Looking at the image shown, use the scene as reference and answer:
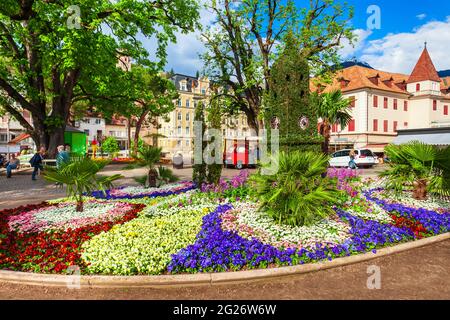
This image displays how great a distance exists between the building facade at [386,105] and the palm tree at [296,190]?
3999cm

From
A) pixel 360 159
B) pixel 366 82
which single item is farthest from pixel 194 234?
pixel 366 82

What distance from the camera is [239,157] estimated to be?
24781 mm

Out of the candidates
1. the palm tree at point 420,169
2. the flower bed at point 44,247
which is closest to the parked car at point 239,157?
the palm tree at point 420,169

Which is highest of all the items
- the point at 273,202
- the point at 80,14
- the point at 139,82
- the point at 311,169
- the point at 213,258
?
the point at 80,14

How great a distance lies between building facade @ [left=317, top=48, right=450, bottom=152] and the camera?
43281mm

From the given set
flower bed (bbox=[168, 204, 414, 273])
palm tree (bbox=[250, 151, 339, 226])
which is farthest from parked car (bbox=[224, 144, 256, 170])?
flower bed (bbox=[168, 204, 414, 273])

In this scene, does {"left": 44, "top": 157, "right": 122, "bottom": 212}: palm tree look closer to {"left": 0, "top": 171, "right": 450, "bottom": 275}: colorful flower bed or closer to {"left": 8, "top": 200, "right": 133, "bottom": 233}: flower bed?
{"left": 8, "top": 200, "right": 133, "bottom": 233}: flower bed

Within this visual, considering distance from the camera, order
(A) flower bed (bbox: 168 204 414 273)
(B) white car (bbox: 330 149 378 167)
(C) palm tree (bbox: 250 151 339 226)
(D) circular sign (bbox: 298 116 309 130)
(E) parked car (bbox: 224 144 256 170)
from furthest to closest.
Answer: (B) white car (bbox: 330 149 378 167) < (E) parked car (bbox: 224 144 256 170) < (D) circular sign (bbox: 298 116 309 130) < (C) palm tree (bbox: 250 151 339 226) < (A) flower bed (bbox: 168 204 414 273)

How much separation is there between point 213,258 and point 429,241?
4.44m

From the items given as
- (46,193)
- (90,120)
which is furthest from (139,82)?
(90,120)

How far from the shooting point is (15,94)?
1817 cm

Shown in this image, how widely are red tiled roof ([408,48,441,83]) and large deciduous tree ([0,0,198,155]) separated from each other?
42214mm
